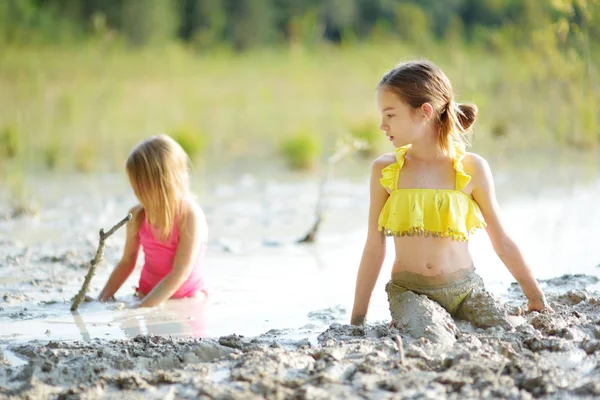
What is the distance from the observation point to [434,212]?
293 centimetres

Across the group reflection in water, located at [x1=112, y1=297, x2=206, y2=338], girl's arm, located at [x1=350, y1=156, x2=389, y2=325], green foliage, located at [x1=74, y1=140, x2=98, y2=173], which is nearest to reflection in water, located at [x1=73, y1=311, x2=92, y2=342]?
reflection in water, located at [x1=112, y1=297, x2=206, y2=338]

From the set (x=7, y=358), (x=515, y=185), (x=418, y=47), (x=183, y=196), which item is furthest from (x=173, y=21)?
(x=7, y=358)

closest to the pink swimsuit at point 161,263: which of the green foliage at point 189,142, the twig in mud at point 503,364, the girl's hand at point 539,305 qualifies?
the girl's hand at point 539,305

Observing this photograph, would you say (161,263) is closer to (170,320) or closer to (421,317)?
(170,320)

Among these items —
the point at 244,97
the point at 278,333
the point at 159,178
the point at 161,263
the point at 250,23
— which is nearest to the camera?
the point at 278,333

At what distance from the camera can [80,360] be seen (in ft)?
8.43

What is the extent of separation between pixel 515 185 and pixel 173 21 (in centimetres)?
933

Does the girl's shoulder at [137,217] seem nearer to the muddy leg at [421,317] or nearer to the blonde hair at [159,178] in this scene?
the blonde hair at [159,178]

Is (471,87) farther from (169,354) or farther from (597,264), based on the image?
(169,354)

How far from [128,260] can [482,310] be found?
1.58 meters

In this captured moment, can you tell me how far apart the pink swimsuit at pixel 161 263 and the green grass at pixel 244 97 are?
3381 millimetres

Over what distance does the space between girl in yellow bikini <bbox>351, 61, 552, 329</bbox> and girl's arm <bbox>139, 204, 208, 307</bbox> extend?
836 millimetres

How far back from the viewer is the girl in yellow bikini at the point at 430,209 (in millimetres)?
2934

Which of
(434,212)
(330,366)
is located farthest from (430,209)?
(330,366)
